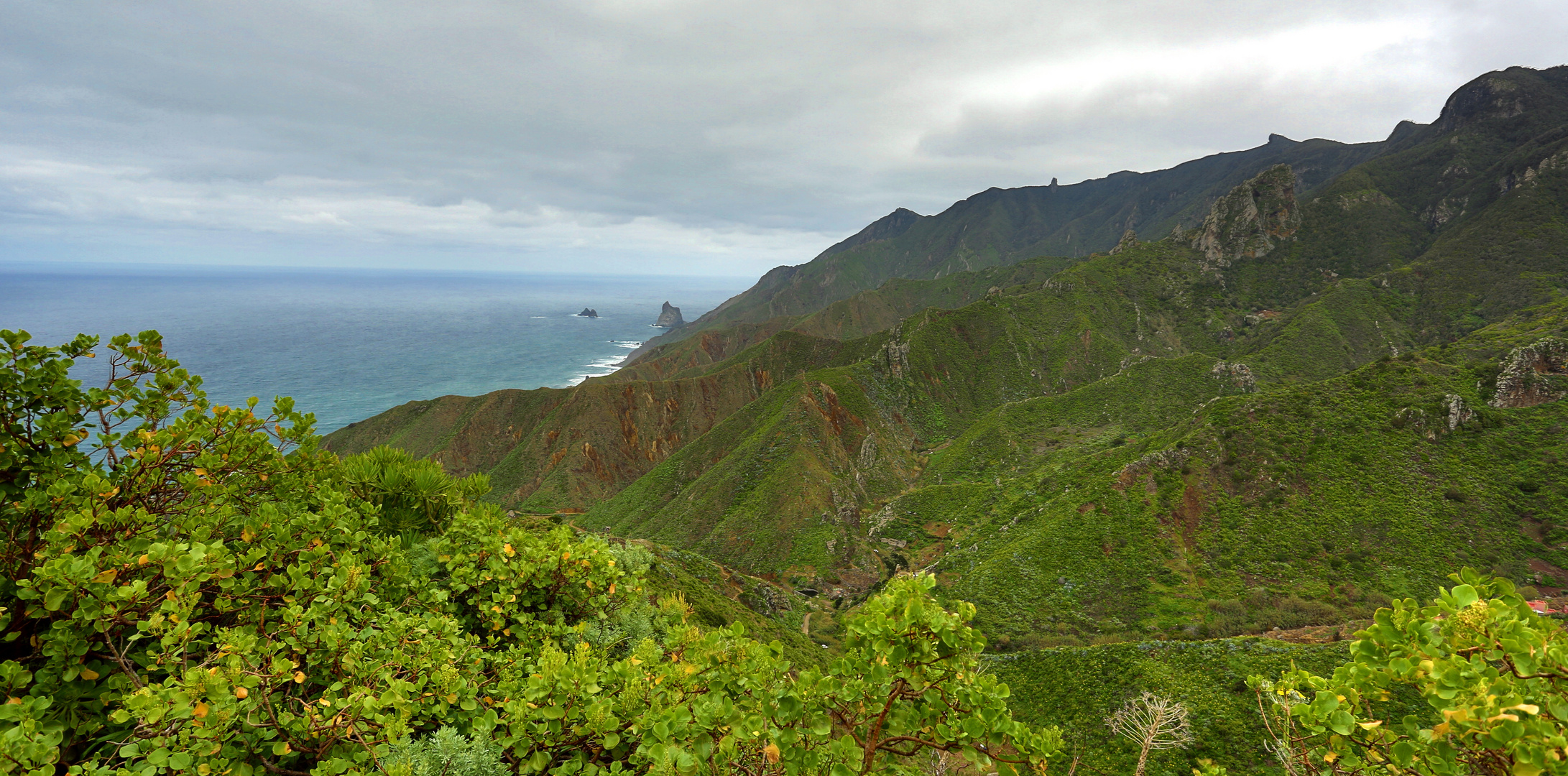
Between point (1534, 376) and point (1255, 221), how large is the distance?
331 feet

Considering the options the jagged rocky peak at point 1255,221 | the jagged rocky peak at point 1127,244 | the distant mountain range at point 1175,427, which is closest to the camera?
the distant mountain range at point 1175,427

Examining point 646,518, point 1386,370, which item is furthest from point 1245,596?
point 646,518

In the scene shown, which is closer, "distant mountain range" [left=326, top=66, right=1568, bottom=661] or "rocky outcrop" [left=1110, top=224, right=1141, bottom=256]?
"distant mountain range" [left=326, top=66, right=1568, bottom=661]

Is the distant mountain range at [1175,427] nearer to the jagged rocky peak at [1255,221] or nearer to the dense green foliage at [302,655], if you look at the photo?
the jagged rocky peak at [1255,221]

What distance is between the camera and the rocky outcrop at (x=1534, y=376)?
46.7 metres

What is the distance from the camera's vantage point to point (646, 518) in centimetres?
7631

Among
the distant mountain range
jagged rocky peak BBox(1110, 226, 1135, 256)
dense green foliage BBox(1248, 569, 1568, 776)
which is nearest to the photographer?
dense green foliage BBox(1248, 569, 1568, 776)

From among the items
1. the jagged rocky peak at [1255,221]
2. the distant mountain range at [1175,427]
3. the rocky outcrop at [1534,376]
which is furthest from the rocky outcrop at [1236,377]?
the jagged rocky peak at [1255,221]

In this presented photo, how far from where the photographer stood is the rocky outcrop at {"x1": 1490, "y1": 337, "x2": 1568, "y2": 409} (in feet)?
153

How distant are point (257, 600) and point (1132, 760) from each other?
34.4 meters

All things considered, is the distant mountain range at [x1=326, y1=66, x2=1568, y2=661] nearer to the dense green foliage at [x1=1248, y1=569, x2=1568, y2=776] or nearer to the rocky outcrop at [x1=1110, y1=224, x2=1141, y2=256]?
the rocky outcrop at [x1=1110, y1=224, x2=1141, y2=256]

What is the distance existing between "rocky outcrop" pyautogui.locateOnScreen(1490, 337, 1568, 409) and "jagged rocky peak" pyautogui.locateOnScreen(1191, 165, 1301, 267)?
88.7 m

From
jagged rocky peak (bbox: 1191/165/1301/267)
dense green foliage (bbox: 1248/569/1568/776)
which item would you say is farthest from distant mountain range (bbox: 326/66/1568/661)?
dense green foliage (bbox: 1248/569/1568/776)

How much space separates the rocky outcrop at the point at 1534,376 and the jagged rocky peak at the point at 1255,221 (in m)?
88.7
